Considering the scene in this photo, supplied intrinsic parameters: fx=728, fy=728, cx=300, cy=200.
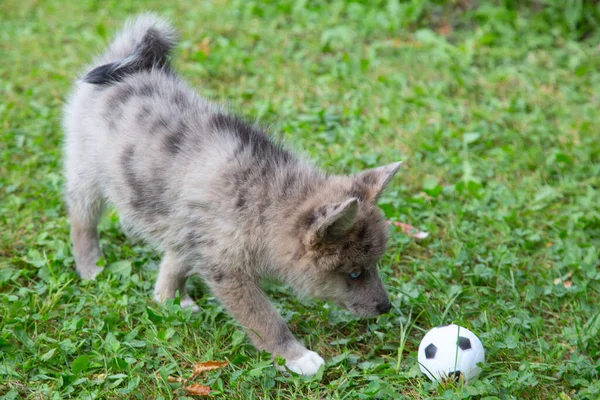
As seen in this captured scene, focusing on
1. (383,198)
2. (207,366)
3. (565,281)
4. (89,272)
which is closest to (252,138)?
(207,366)

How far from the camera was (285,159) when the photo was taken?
407 centimetres

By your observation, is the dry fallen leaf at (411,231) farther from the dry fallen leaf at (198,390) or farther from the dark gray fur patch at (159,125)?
the dry fallen leaf at (198,390)

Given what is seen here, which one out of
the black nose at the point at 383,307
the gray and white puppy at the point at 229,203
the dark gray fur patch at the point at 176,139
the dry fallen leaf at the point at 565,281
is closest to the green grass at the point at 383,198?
the dry fallen leaf at the point at 565,281

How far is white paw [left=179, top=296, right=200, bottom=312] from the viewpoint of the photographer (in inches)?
172

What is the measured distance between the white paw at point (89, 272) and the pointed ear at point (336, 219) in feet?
5.31

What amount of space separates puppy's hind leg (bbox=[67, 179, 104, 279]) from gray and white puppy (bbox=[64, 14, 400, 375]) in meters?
0.11

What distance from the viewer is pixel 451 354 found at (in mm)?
3576

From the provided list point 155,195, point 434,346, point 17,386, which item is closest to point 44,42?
point 155,195

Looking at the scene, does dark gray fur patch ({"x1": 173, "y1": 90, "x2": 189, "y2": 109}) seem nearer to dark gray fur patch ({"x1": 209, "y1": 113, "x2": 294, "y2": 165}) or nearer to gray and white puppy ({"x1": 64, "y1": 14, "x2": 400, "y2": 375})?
gray and white puppy ({"x1": 64, "y1": 14, "x2": 400, "y2": 375})

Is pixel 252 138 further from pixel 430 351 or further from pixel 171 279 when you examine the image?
pixel 430 351

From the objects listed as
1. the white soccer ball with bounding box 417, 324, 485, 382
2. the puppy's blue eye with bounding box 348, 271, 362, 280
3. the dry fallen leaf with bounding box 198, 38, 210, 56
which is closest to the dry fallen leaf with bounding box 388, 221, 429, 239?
the puppy's blue eye with bounding box 348, 271, 362, 280

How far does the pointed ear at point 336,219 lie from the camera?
3.46 m

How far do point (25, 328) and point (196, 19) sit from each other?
498 centimetres

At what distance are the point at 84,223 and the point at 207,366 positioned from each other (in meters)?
1.46
